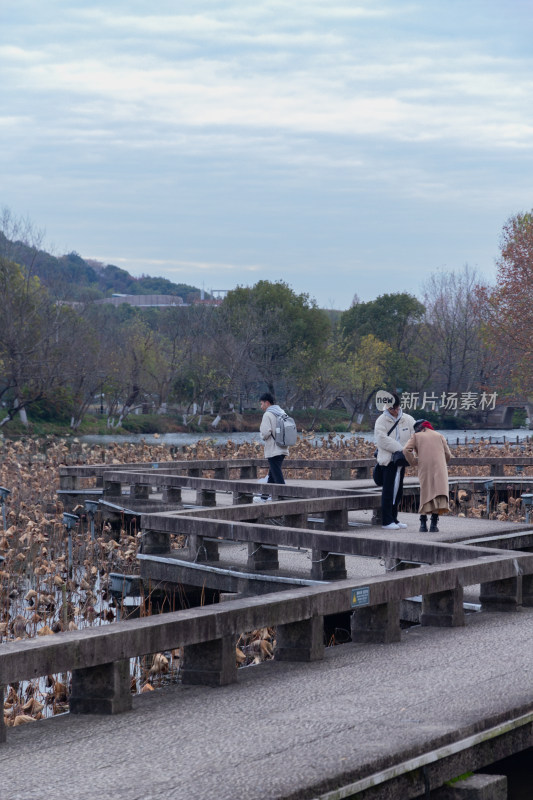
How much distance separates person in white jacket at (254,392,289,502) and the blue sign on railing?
28.7ft

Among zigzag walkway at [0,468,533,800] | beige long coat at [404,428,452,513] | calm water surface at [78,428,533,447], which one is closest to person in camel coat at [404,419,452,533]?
beige long coat at [404,428,452,513]

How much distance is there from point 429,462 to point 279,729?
7.84m

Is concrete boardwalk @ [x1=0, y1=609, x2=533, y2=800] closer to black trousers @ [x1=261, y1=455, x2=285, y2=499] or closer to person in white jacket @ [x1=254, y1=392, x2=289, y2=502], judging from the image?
person in white jacket @ [x1=254, y1=392, x2=289, y2=502]

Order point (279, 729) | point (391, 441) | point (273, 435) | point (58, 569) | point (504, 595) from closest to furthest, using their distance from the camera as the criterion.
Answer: point (279, 729) → point (504, 595) → point (391, 441) → point (58, 569) → point (273, 435)

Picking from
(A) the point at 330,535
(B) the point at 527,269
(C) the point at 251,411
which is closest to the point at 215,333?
(C) the point at 251,411

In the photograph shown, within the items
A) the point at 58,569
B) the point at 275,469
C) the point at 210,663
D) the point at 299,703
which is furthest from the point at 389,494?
the point at 299,703

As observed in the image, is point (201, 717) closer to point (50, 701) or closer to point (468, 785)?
point (468, 785)

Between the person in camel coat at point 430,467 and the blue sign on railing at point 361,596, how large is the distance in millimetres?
5839

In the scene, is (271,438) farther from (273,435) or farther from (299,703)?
(299,703)

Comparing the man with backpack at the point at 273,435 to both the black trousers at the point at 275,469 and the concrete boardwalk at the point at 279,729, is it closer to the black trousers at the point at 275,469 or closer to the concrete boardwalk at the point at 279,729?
the black trousers at the point at 275,469

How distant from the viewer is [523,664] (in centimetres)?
670

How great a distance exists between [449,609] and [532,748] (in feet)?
5.96

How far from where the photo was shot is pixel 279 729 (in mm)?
5230

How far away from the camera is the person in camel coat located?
503 inches
